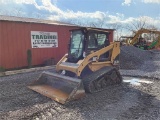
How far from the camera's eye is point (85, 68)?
687cm

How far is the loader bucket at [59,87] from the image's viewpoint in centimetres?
571

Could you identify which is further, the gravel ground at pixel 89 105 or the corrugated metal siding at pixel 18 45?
the corrugated metal siding at pixel 18 45

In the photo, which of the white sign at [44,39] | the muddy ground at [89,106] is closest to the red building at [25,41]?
the white sign at [44,39]

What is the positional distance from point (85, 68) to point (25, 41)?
6.03m

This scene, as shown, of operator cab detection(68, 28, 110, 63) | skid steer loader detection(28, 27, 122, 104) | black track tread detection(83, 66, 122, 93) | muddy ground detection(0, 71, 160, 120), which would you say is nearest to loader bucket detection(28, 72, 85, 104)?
skid steer loader detection(28, 27, 122, 104)

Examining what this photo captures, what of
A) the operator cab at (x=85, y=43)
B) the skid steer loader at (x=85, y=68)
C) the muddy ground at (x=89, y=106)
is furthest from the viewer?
the operator cab at (x=85, y=43)

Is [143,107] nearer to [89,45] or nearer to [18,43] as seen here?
[89,45]

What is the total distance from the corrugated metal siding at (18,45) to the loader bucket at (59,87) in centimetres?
441

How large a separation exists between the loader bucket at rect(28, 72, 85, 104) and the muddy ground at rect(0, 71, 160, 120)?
17cm

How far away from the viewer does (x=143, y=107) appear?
549 centimetres

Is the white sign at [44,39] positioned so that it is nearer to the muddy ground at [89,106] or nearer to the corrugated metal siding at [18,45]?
the corrugated metal siding at [18,45]

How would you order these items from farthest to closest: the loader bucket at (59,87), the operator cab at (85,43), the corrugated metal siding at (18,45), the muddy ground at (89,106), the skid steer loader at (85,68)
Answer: the corrugated metal siding at (18,45) < the operator cab at (85,43) < the skid steer loader at (85,68) < the loader bucket at (59,87) < the muddy ground at (89,106)

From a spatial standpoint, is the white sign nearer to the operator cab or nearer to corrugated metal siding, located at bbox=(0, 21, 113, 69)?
corrugated metal siding, located at bbox=(0, 21, 113, 69)

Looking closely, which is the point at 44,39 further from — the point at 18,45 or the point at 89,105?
the point at 89,105
